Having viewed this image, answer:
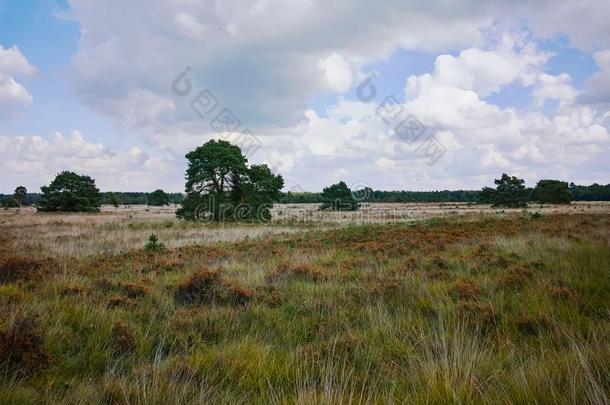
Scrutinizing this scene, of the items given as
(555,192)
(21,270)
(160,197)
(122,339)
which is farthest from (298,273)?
(160,197)

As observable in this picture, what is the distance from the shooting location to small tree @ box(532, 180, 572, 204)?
79.6 m

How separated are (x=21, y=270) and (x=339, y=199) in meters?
69.8

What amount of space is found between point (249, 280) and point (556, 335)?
5.51 meters

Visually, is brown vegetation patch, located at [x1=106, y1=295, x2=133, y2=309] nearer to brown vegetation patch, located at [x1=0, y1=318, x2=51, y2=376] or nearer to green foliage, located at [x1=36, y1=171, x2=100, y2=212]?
brown vegetation patch, located at [x1=0, y1=318, x2=51, y2=376]

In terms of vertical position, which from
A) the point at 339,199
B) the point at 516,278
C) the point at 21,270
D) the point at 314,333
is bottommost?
the point at 314,333

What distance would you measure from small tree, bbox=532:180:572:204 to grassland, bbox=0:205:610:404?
84125 mm

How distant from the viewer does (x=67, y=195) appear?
53.3 metres

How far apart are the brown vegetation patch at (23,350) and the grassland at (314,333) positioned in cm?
1

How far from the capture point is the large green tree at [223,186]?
31.7 meters

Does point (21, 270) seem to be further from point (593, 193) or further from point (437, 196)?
point (437, 196)

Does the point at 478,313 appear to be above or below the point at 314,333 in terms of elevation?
above

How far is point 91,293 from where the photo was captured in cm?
657

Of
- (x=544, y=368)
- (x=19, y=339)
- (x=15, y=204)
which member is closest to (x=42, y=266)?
(x=19, y=339)

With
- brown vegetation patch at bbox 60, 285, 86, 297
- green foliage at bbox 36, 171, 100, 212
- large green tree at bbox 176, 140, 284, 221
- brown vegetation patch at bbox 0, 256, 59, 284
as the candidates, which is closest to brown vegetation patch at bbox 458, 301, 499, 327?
brown vegetation patch at bbox 60, 285, 86, 297
